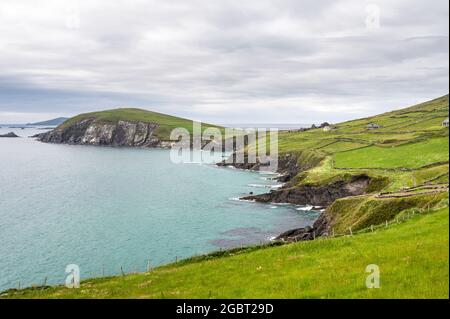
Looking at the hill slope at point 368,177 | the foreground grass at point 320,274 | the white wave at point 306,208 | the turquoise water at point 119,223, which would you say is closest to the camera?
the foreground grass at point 320,274

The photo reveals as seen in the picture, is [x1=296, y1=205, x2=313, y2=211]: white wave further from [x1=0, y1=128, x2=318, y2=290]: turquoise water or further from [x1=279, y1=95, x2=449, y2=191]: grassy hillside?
[x1=279, y1=95, x2=449, y2=191]: grassy hillside

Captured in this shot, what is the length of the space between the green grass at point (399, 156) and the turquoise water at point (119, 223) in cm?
2870

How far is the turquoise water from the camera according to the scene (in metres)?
76.4

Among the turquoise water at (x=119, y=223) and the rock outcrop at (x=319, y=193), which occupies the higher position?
the rock outcrop at (x=319, y=193)

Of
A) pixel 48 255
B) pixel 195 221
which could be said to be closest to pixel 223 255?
pixel 48 255

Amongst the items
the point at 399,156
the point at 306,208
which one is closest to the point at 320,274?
the point at 306,208

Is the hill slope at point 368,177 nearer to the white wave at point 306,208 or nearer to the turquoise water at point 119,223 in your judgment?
the white wave at point 306,208

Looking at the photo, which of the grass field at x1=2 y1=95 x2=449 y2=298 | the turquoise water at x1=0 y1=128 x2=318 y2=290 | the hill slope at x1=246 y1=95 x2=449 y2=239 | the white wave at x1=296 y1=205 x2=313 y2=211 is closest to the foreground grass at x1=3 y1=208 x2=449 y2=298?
the grass field at x1=2 y1=95 x2=449 y2=298

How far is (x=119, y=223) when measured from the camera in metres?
105

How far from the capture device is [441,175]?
86.2 m

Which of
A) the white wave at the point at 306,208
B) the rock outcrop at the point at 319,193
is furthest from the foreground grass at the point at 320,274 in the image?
the rock outcrop at the point at 319,193

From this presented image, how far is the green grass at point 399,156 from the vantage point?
113875 mm

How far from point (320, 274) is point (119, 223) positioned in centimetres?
8444
